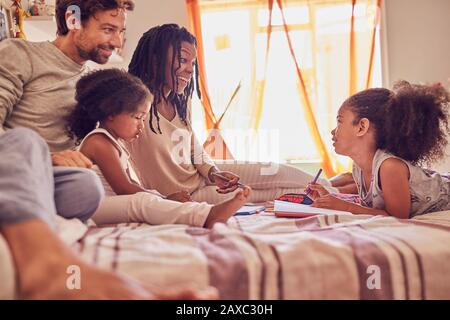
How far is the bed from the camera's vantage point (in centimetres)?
54

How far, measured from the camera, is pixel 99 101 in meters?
1.12

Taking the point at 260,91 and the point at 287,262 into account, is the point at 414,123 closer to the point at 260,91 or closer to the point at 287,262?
the point at 287,262

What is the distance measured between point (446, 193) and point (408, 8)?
2.20m

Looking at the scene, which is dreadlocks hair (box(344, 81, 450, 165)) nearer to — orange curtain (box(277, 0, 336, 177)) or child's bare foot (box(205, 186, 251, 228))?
child's bare foot (box(205, 186, 251, 228))

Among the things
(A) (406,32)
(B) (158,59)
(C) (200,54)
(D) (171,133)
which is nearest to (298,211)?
(D) (171,133)

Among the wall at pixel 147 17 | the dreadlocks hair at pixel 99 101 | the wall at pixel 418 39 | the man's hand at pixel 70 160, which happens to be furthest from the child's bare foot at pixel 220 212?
the wall at pixel 418 39

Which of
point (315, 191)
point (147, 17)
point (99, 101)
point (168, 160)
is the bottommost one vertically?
point (315, 191)

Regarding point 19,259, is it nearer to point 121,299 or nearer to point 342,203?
point 121,299

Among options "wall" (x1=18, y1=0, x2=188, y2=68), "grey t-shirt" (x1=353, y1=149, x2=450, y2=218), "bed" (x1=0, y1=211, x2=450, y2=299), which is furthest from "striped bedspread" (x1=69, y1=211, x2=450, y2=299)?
"wall" (x1=18, y1=0, x2=188, y2=68)

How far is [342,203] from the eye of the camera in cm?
108

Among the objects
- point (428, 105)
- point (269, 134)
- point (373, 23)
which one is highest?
point (373, 23)

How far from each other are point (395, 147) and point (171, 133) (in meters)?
0.69

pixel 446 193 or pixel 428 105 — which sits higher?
pixel 428 105

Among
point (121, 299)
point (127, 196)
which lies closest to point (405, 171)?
point (127, 196)
